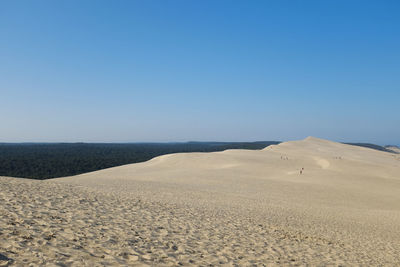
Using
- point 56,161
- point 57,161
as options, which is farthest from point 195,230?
point 56,161

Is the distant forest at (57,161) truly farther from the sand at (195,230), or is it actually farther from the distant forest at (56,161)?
the sand at (195,230)

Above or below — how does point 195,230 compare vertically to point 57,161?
above

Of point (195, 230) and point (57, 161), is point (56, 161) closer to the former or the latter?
point (57, 161)

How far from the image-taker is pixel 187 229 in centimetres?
980

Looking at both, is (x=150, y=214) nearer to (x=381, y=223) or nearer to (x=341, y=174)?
(x=381, y=223)

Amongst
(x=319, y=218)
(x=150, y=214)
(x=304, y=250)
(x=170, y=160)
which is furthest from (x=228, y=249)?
(x=170, y=160)

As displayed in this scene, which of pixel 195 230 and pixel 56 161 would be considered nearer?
pixel 195 230

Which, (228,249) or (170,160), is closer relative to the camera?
(228,249)

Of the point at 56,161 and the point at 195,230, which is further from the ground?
the point at 195,230

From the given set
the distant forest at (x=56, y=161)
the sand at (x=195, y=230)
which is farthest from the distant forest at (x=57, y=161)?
the sand at (x=195, y=230)

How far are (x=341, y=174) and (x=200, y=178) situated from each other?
49.5 feet


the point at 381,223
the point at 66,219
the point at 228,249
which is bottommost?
the point at 381,223

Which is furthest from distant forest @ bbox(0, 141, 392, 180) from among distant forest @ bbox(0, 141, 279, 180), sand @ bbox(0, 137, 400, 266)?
sand @ bbox(0, 137, 400, 266)

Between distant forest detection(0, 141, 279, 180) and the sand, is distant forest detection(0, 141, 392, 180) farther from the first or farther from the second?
the sand
